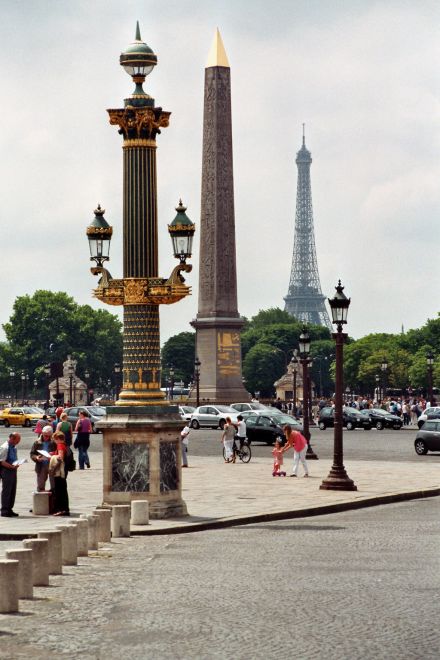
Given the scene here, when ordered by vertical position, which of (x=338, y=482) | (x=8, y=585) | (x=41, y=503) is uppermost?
(x=338, y=482)

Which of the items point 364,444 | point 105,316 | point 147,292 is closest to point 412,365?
point 105,316

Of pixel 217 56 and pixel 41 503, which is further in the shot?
pixel 217 56

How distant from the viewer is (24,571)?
13.0 m

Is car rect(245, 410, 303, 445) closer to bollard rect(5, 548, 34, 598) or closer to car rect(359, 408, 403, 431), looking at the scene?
car rect(359, 408, 403, 431)

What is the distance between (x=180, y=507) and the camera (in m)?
22.8

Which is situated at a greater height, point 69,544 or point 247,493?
point 247,493

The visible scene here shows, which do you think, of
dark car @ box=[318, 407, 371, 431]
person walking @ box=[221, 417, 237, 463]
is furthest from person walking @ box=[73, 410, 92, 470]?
dark car @ box=[318, 407, 371, 431]

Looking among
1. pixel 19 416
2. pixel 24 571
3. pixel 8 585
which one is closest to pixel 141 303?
pixel 24 571

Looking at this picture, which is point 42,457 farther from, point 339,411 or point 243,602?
point 243,602

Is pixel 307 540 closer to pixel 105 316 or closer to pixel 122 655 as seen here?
pixel 122 655

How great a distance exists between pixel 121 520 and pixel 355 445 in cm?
3234

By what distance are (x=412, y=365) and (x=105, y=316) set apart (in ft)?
119

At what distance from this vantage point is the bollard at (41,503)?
74.5 feet

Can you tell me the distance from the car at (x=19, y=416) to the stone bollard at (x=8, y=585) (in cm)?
6910
